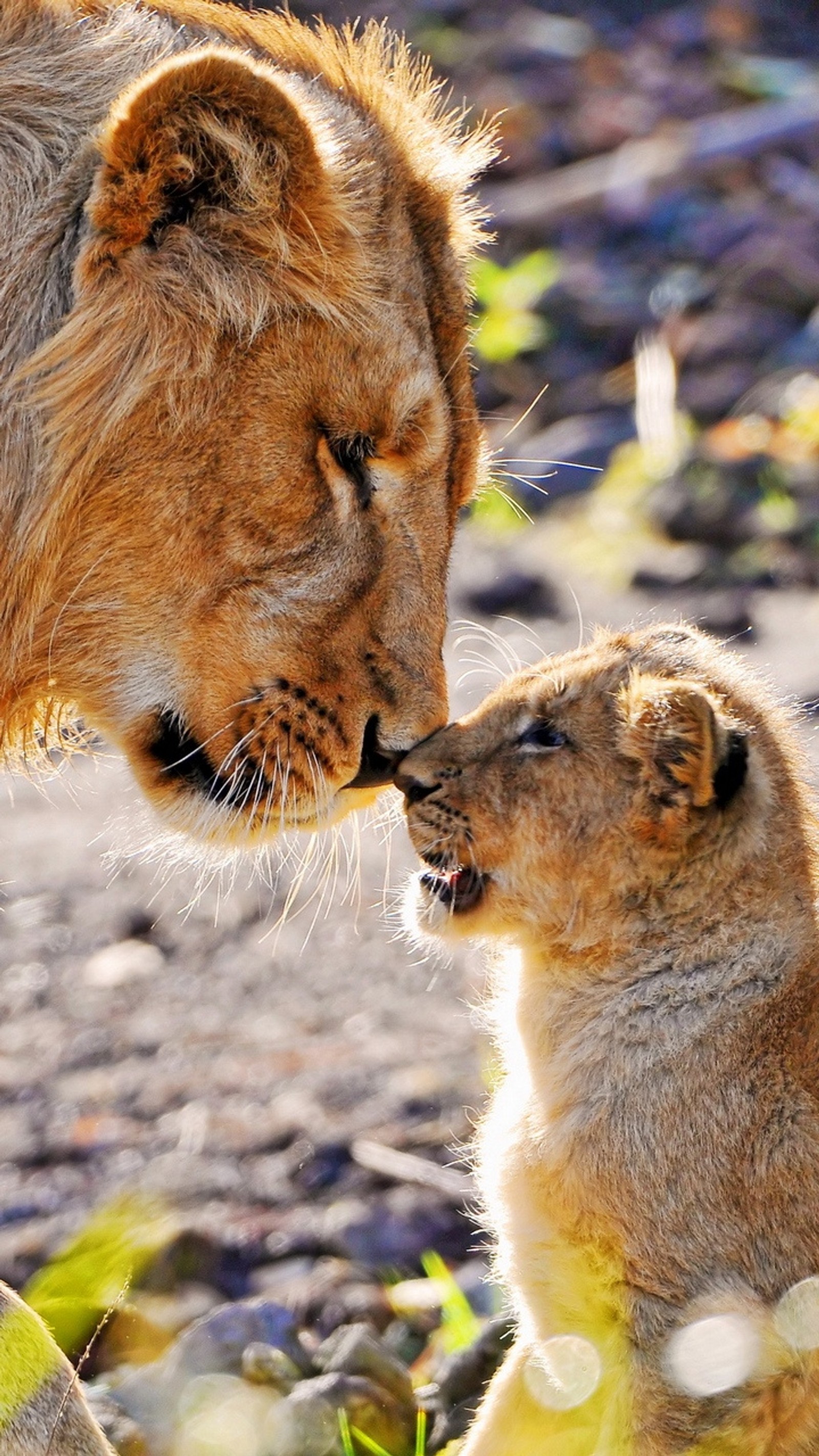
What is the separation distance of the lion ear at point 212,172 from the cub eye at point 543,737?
0.95 meters

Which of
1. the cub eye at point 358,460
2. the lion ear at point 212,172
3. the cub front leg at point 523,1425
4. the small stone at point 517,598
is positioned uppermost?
the lion ear at point 212,172

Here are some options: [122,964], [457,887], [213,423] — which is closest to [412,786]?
[457,887]

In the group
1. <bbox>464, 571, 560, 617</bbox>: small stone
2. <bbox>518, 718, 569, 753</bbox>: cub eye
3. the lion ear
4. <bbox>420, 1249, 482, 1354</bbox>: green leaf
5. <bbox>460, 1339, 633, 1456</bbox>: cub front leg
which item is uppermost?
the lion ear

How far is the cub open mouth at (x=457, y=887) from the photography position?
328 centimetres

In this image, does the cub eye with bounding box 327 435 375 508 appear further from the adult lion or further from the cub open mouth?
the cub open mouth

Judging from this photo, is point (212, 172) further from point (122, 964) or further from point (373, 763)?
Result: point (122, 964)

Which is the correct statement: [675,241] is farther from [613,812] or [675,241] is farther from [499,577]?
[613,812]

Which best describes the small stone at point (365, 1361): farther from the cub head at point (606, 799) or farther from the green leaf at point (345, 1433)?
the cub head at point (606, 799)

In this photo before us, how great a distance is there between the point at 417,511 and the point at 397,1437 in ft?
5.46

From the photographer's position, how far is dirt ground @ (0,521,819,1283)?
12.6 ft

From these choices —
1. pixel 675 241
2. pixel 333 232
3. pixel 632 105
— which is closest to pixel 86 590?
pixel 333 232

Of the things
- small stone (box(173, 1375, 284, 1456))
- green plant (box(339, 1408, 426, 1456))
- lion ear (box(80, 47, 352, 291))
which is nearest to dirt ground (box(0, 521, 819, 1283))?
small stone (box(173, 1375, 284, 1456))

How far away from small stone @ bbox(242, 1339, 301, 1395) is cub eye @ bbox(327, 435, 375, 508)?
1.55m

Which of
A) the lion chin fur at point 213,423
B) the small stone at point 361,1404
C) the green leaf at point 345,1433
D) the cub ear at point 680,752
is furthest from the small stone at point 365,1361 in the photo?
the cub ear at point 680,752
